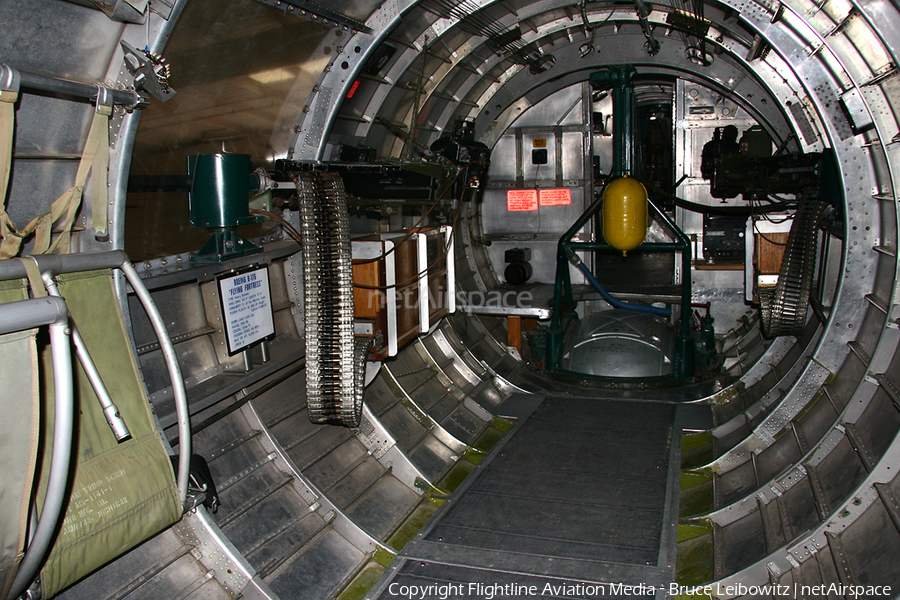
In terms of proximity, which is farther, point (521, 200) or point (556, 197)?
point (521, 200)

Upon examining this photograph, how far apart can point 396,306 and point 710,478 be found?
8.91ft

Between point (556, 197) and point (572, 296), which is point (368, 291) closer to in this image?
point (572, 296)

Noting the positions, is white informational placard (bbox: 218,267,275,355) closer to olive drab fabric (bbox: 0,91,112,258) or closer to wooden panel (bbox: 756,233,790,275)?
olive drab fabric (bbox: 0,91,112,258)

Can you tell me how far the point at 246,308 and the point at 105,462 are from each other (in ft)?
5.16

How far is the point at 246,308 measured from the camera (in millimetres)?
Result: 4148

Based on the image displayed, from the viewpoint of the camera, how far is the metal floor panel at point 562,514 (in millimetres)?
3627

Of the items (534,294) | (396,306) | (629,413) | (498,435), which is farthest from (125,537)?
(534,294)

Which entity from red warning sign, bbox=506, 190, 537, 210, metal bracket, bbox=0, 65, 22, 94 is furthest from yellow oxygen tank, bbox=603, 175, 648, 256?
metal bracket, bbox=0, 65, 22, 94

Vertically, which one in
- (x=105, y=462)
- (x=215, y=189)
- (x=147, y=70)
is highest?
(x=147, y=70)

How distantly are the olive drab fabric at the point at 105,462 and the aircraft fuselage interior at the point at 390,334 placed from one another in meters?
0.01

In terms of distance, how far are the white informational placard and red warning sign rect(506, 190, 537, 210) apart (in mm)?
4763

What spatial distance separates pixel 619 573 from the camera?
11.6 feet

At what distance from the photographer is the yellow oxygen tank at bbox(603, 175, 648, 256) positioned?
6.62m

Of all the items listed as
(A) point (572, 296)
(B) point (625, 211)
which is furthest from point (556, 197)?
(B) point (625, 211)
